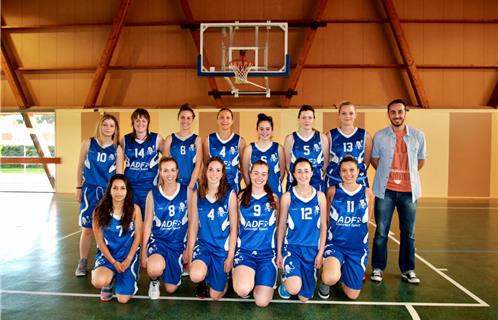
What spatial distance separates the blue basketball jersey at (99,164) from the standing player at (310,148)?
193 centimetres

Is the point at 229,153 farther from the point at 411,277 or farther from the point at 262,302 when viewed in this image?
the point at 411,277

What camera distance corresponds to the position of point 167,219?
375 cm

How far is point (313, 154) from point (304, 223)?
35.4 inches

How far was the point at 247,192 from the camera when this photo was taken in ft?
12.0

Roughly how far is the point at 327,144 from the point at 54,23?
1139 centimetres

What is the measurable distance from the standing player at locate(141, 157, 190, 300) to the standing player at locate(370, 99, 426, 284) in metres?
2.03

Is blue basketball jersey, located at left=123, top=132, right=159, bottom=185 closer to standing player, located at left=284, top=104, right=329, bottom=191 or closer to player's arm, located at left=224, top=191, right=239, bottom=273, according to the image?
player's arm, located at left=224, top=191, right=239, bottom=273

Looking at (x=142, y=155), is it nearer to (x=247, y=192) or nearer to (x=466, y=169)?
(x=247, y=192)

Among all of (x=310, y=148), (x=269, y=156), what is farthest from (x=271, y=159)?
(x=310, y=148)

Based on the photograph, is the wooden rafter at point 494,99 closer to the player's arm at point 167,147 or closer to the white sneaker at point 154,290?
the player's arm at point 167,147

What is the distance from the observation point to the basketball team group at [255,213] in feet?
11.5

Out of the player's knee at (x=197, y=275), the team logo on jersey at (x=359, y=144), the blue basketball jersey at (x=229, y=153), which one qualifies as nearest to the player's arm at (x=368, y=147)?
the team logo on jersey at (x=359, y=144)

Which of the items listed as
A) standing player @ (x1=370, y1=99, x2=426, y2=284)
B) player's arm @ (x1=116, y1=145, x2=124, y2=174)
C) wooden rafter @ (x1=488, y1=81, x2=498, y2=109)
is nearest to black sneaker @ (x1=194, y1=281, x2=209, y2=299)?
player's arm @ (x1=116, y1=145, x2=124, y2=174)

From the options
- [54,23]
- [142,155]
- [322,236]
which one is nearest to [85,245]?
[142,155]
